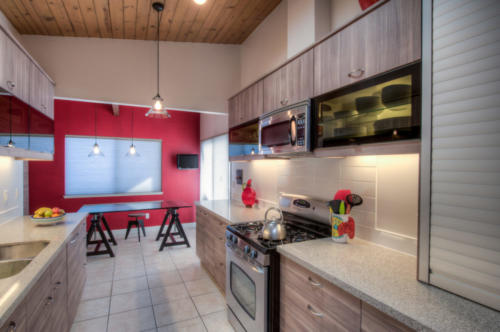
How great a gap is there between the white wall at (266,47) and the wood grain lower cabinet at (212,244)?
1.78 metres

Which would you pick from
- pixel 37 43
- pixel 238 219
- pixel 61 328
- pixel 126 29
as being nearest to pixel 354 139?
pixel 238 219

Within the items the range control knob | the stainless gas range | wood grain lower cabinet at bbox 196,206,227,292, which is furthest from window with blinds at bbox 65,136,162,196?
the range control knob

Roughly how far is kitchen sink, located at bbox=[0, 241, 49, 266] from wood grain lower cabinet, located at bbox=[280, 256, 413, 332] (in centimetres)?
182

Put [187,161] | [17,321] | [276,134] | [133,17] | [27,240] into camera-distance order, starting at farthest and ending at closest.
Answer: [187,161], [133,17], [276,134], [27,240], [17,321]

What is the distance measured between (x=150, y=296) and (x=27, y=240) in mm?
1437

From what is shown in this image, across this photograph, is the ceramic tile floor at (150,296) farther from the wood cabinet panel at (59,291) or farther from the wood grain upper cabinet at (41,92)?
the wood grain upper cabinet at (41,92)

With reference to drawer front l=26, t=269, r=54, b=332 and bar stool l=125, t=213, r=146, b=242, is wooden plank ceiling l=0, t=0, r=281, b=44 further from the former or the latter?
bar stool l=125, t=213, r=146, b=242

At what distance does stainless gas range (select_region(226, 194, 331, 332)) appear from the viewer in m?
1.76

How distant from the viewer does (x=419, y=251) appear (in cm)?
117

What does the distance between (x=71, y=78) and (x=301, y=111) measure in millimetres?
3025

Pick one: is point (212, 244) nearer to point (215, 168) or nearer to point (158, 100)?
point (158, 100)

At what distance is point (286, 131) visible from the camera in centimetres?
214

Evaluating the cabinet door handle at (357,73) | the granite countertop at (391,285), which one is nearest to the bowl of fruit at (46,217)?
the granite countertop at (391,285)

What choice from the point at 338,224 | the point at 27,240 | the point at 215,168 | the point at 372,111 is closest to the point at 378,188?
the point at 338,224
